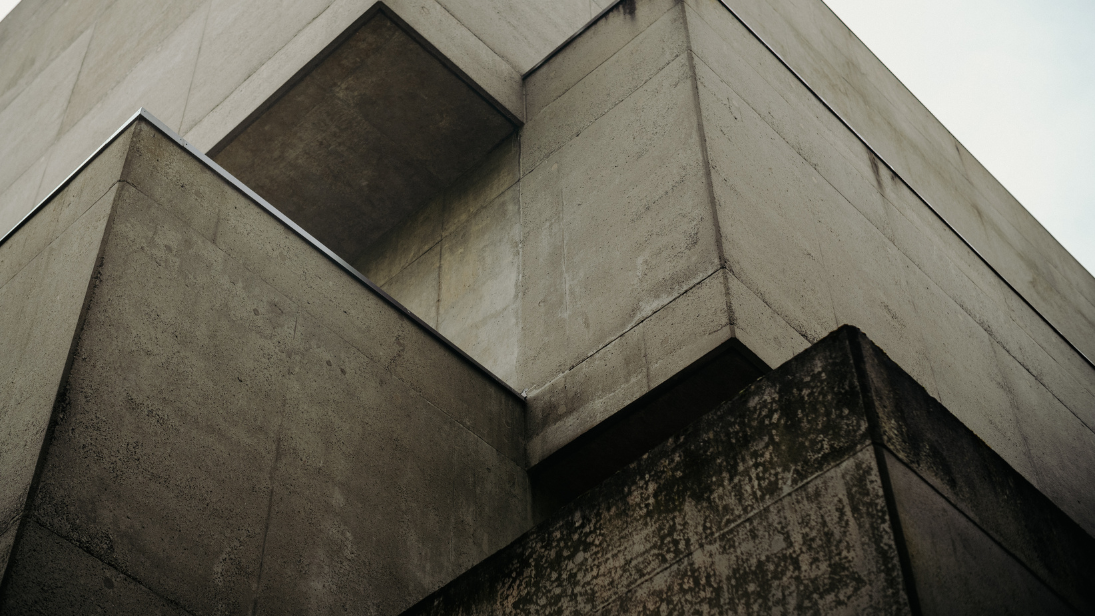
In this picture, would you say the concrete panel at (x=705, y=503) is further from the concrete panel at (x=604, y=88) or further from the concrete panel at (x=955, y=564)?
the concrete panel at (x=604, y=88)

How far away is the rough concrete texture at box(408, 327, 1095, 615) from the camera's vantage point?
13.8ft

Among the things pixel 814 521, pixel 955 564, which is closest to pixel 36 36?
pixel 814 521

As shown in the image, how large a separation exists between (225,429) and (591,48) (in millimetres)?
6599

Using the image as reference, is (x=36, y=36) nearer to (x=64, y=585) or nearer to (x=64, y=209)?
(x=64, y=209)

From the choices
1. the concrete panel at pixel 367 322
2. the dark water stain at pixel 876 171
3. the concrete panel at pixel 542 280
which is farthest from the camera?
the dark water stain at pixel 876 171

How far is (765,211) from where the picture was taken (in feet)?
31.3

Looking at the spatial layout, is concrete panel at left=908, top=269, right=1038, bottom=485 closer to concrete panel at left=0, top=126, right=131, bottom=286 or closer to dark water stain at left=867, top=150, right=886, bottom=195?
dark water stain at left=867, top=150, right=886, bottom=195

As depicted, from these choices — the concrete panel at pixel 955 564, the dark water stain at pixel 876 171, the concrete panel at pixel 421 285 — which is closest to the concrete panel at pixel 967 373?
the dark water stain at pixel 876 171

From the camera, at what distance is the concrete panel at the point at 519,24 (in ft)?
40.5

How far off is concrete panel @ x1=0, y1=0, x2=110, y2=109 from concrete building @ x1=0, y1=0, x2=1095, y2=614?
1574 millimetres

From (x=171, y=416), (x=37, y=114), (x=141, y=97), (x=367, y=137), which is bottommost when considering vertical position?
(x=171, y=416)

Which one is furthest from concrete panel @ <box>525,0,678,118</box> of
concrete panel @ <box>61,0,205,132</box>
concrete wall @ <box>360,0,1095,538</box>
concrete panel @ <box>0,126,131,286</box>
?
A: concrete panel @ <box>61,0,205,132</box>

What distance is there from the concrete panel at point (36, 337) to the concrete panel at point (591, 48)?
5.79 meters

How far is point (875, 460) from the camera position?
433cm
